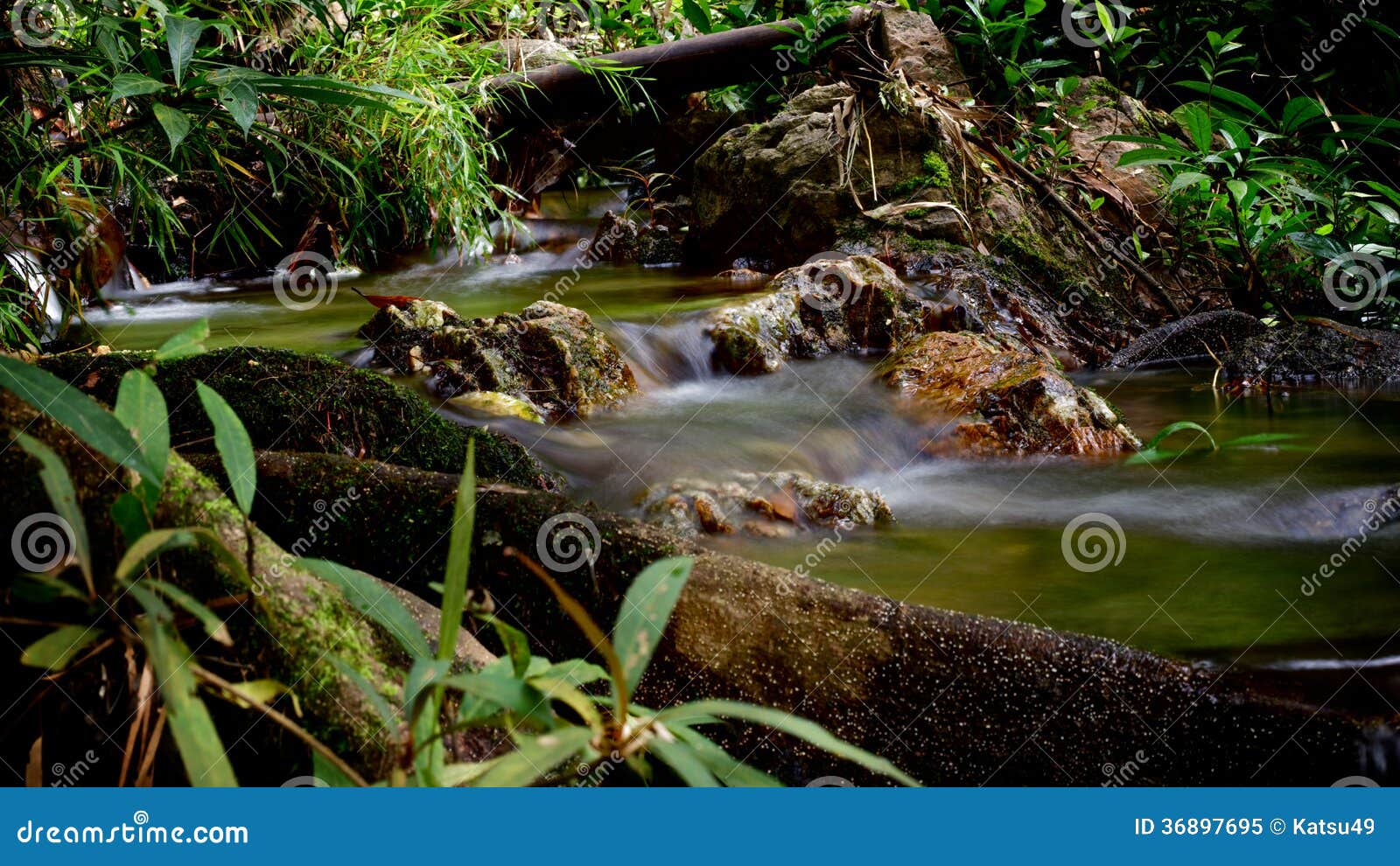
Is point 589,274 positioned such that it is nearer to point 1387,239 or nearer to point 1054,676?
point 1387,239

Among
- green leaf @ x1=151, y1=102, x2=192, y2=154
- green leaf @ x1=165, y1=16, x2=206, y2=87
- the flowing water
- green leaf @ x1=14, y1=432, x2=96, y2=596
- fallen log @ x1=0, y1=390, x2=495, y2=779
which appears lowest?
the flowing water

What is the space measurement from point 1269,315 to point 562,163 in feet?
15.7

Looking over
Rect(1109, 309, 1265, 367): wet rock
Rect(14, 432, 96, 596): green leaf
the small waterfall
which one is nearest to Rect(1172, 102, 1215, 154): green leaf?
Rect(1109, 309, 1265, 367): wet rock

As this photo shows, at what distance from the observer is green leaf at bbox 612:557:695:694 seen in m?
1.00

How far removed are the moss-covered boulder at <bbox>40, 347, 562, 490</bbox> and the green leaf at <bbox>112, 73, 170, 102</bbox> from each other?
65 cm

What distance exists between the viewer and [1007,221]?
223 inches

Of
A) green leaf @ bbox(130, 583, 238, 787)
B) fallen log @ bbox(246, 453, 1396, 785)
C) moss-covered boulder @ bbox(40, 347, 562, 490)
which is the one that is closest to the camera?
green leaf @ bbox(130, 583, 238, 787)

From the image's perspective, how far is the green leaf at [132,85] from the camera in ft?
6.95

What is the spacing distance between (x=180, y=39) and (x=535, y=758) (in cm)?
197

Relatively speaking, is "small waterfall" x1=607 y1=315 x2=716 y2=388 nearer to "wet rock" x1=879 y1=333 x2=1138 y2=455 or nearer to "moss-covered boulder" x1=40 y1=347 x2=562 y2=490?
"wet rock" x1=879 y1=333 x2=1138 y2=455

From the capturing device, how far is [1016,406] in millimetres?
3752

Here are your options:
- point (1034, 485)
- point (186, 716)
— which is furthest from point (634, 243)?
point (186, 716)

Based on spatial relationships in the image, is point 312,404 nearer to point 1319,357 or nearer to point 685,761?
point 685,761

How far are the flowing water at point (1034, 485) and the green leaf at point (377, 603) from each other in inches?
64.0
